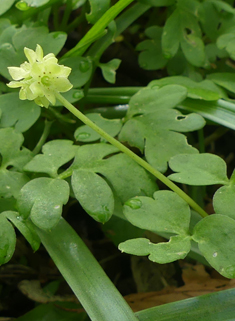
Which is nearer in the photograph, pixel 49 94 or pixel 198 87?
pixel 49 94

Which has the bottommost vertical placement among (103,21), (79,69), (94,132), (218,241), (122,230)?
(122,230)

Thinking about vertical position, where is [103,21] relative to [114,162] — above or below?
above

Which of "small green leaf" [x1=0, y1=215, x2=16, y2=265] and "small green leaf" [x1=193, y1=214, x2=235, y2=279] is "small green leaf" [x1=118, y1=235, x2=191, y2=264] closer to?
"small green leaf" [x1=193, y1=214, x2=235, y2=279]

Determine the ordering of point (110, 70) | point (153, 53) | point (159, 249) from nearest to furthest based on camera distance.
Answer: point (159, 249), point (110, 70), point (153, 53)

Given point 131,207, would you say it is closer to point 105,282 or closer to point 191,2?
point 105,282

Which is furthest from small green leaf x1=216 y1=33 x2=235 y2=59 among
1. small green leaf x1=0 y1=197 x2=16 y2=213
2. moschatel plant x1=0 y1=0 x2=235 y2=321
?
small green leaf x1=0 y1=197 x2=16 y2=213

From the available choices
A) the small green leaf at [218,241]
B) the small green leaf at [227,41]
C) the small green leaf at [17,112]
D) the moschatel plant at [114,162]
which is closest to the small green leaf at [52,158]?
the moschatel plant at [114,162]

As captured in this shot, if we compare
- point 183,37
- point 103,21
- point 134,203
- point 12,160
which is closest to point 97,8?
point 103,21

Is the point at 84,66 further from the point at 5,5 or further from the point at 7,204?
the point at 7,204
